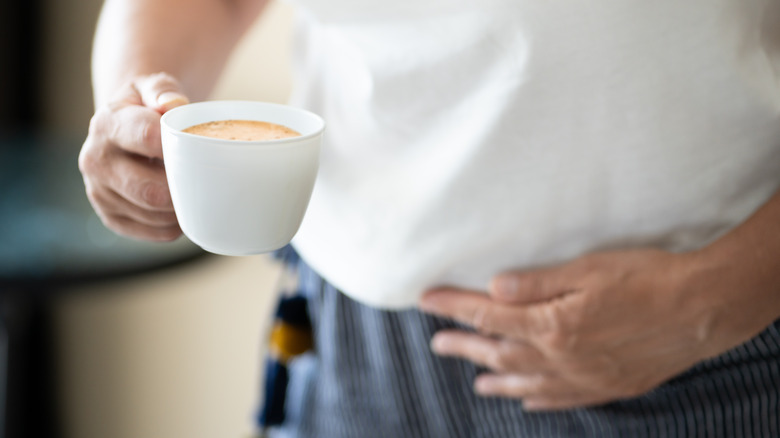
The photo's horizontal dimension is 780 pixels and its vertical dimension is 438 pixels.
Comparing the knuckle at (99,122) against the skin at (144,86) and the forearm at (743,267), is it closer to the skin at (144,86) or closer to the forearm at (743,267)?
the skin at (144,86)

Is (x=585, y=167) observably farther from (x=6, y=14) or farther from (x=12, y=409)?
(x=6, y=14)

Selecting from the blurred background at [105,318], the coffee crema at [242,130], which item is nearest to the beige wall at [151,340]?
the blurred background at [105,318]

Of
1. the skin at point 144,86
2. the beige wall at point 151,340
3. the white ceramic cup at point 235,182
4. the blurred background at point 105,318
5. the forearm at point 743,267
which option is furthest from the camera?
the beige wall at point 151,340

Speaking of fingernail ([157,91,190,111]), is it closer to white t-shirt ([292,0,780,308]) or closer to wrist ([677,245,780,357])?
white t-shirt ([292,0,780,308])

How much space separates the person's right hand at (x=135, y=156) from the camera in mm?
426

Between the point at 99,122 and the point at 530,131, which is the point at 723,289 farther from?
the point at 99,122

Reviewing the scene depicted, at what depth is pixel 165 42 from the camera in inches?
23.7

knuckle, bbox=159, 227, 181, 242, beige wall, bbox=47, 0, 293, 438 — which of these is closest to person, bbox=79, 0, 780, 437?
knuckle, bbox=159, 227, 181, 242

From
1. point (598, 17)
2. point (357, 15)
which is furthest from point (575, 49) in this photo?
point (357, 15)

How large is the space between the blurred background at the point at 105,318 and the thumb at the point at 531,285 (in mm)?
895

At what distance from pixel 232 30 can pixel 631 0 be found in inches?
15.6

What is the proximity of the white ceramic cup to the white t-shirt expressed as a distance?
194 mm

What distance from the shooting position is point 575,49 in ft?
1.68

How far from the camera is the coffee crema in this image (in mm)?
372
